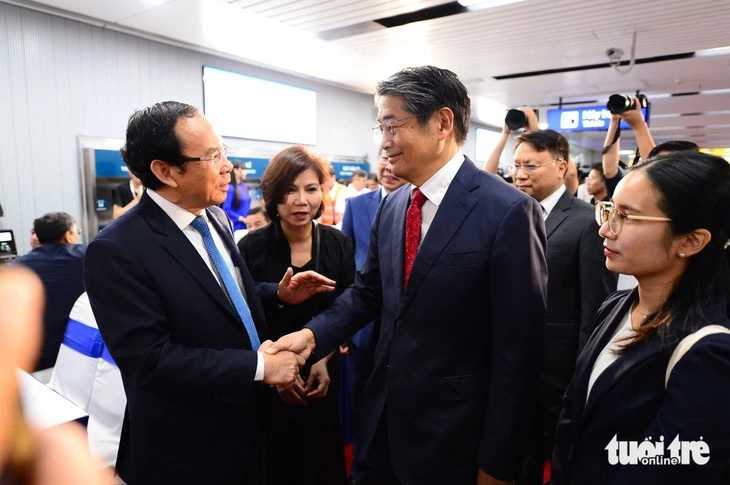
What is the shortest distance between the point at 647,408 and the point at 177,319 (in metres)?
1.27

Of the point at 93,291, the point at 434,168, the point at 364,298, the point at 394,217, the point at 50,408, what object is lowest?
the point at 50,408

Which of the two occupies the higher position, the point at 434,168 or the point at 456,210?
the point at 434,168

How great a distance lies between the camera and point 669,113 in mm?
11211

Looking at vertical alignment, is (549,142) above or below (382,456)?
above

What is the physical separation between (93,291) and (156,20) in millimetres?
4634

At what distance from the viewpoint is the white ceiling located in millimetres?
4523

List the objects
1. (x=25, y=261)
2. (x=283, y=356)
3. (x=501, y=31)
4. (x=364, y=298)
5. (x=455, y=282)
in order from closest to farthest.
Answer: (x=455, y=282), (x=283, y=356), (x=364, y=298), (x=25, y=261), (x=501, y=31)

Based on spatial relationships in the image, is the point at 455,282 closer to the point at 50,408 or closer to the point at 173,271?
the point at 173,271

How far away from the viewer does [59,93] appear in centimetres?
489

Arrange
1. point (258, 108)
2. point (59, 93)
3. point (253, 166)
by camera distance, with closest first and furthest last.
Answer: point (59, 93) → point (253, 166) → point (258, 108)

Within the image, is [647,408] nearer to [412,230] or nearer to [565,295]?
[412,230]

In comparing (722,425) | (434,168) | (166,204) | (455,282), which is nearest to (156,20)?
(166,204)

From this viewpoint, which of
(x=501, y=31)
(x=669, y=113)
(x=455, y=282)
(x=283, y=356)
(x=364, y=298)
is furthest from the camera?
(x=669, y=113)

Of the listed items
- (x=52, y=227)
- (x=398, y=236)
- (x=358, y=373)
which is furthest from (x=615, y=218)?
(x=52, y=227)
